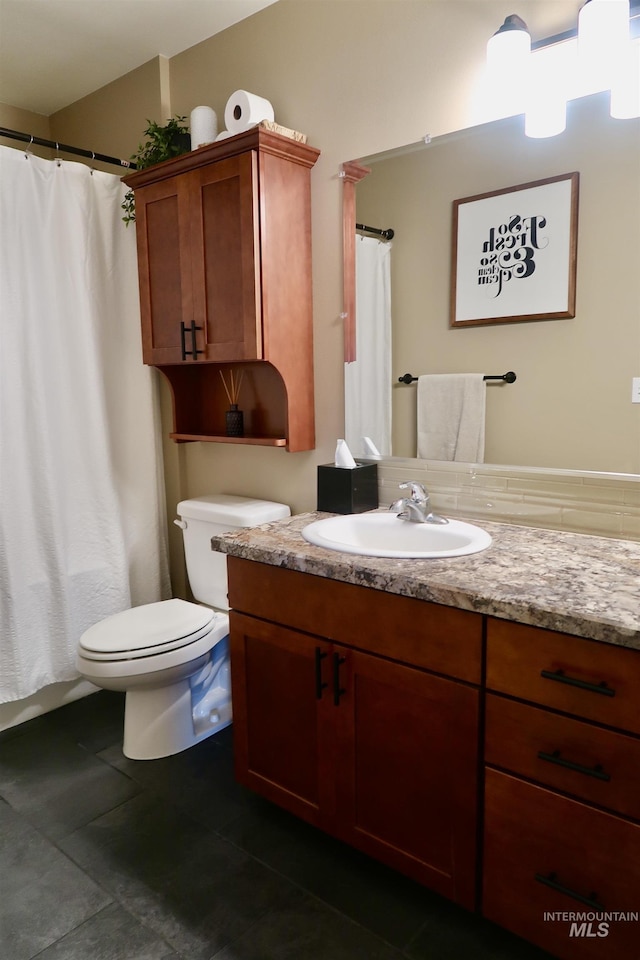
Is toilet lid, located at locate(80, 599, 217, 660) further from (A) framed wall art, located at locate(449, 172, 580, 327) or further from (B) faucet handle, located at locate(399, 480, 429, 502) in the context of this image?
(A) framed wall art, located at locate(449, 172, 580, 327)

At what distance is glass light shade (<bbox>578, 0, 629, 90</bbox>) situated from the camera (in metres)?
1.44

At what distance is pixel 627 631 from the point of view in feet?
3.55

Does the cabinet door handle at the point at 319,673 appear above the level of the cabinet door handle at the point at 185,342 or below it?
below

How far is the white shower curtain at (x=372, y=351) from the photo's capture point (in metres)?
1.98

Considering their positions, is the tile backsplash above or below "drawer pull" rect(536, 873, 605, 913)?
above

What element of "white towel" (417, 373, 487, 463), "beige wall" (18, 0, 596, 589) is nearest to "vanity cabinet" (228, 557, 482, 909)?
"white towel" (417, 373, 487, 463)

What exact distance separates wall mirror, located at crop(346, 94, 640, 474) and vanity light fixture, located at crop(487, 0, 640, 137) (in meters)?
0.03

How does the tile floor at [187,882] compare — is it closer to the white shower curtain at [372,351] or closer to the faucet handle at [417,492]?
the faucet handle at [417,492]

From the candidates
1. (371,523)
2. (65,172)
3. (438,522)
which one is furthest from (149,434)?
(438,522)

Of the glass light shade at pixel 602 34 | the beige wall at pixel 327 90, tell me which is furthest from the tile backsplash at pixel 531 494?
the glass light shade at pixel 602 34

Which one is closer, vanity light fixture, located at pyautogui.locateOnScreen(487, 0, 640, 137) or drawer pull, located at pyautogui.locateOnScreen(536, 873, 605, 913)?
drawer pull, located at pyautogui.locateOnScreen(536, 873, 605, 913)

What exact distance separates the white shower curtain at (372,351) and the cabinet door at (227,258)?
1.06 ft

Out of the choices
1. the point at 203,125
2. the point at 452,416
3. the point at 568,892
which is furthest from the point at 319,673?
the point at 203,125

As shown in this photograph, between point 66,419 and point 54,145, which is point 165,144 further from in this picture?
point 66,419
